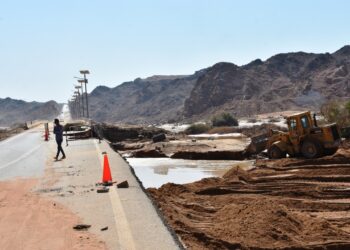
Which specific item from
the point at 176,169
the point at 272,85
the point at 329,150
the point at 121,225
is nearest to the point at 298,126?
the point at 329,150

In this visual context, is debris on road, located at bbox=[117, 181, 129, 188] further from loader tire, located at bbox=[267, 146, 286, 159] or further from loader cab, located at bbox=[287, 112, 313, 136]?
loader tire, located at bbox=[267, 146, 286, 159]

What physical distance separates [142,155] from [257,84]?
12170 centimetres

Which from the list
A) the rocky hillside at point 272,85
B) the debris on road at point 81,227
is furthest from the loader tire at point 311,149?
the rocky hillside at point 272,85

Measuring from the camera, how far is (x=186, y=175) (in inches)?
1073

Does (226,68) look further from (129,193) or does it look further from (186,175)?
(129,193)

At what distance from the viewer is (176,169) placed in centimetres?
3047

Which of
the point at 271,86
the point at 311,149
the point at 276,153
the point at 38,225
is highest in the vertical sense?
the point at 271,86

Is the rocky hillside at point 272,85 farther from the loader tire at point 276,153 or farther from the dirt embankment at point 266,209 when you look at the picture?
the dirt embankment at point 266,209

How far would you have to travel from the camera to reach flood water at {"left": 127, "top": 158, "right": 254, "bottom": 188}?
25.6 meters

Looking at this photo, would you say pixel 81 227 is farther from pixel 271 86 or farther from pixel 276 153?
pixel 271 86

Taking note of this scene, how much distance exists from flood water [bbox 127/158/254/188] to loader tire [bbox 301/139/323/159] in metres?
3.72

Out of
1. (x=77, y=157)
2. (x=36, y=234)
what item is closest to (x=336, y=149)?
(x=77, y=157)

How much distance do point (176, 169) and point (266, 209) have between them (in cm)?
1887

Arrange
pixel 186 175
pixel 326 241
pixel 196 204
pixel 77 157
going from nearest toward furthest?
pixel 326 241, pixel 196 204, pixel 77 157, pixel 186 175
